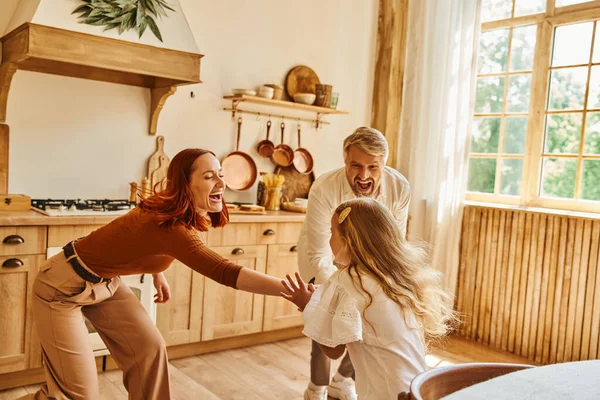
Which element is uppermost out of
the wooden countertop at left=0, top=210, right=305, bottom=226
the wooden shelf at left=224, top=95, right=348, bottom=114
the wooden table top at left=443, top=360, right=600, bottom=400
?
the wooden shelf at left=224, top=95, right=348, bottom=114

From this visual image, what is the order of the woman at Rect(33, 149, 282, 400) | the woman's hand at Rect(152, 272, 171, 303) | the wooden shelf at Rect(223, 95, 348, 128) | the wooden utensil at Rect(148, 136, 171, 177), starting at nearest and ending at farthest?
1. the woman at Rect(33, 149, 282, 400)
2. the woman's hand at Rect(152, 272, 171, 303)
3. the wooden utensil at Rect(148, 136, 171, 177)
4. the wooden shelf at Rect(223, 95, 348, 128)

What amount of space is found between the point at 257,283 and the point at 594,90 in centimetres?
298

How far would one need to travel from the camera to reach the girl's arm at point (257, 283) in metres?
2.13

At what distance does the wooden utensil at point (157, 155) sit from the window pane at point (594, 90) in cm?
286

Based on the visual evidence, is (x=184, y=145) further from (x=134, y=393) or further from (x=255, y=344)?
Result: (x=134, y=393)

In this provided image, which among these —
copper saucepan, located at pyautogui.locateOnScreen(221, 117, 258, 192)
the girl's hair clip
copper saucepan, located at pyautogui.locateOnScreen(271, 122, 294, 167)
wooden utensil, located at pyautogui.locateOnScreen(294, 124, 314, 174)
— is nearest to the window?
wooden utensil, located at pyautogui.locateOnScreen(294, 124, 314, 174)

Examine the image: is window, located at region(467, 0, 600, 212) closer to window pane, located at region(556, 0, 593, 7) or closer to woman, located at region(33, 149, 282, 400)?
window pane, located at region(556, 0, 593, 7)

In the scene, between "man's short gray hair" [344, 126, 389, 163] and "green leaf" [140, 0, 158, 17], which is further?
"green leaf" [140, 0, 158, 17]

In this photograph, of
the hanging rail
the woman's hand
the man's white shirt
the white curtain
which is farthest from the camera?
the white curtain

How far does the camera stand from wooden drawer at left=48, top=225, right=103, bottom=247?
10.1 feet

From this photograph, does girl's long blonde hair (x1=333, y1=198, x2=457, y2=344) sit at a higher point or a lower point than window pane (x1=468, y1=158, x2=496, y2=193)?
lower

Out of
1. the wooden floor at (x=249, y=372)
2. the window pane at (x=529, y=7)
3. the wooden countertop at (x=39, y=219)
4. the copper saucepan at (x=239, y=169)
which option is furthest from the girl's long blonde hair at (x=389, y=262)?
the window pane at (x=529, y=7)

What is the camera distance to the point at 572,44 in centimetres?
408

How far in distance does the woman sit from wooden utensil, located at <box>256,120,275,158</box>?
2187 mm
